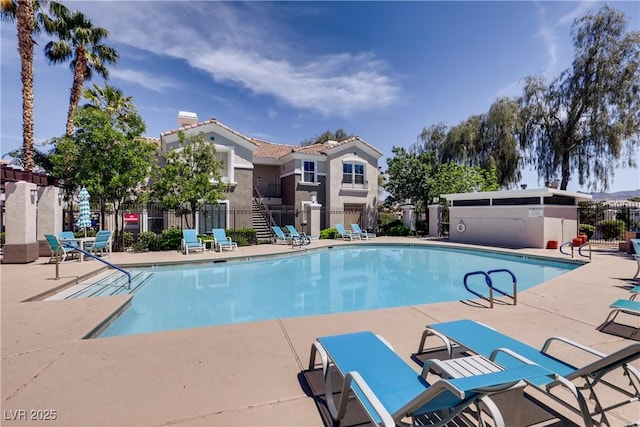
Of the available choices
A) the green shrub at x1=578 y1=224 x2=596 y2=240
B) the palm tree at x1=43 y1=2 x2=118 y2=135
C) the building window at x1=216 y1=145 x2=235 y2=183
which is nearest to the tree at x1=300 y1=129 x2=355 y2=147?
the building window at x1=216 y1=145 x2=235 y2=183

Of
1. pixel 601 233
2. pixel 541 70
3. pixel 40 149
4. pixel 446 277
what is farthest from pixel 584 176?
pixel 40 149

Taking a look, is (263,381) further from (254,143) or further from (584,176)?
(584,176)

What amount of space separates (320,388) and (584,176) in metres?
28.6

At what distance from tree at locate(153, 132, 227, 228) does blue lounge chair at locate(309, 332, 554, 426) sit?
14225mm

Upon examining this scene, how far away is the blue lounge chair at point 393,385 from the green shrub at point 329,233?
18406mm

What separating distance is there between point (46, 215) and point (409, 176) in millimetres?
22328

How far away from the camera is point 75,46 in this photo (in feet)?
60.9

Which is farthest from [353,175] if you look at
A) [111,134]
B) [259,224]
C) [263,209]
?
[111,134]

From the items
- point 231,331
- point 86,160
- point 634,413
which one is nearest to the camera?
point 634,413

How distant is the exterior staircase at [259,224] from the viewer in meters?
20.7

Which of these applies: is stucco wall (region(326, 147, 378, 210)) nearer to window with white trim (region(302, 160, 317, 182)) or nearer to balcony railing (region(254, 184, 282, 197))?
window with white trim (region(302, 160, 317, 182))

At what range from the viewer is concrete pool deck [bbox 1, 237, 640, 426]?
2928 millimetres

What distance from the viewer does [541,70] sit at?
24.3 meters

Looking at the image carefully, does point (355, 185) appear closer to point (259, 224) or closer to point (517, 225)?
point (259, 224)
